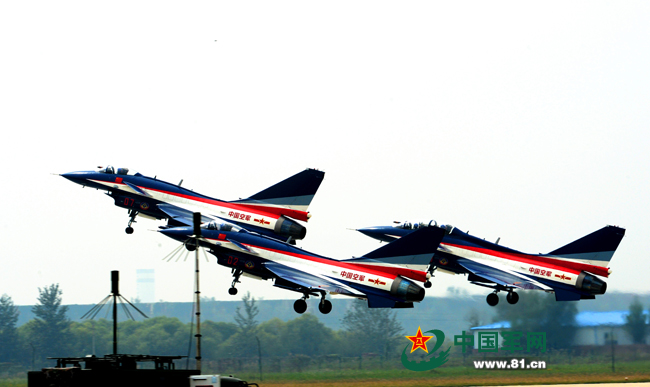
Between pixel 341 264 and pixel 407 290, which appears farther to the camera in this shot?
pixel 341 264

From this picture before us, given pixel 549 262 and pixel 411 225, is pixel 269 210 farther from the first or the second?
pixel 549 262

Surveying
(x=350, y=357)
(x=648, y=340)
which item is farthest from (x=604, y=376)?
(x=350, y=357)

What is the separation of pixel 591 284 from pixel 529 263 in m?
4.24

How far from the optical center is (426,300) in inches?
2918

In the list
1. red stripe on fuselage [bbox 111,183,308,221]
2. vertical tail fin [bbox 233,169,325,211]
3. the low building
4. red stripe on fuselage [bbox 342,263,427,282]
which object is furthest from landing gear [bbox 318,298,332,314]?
the low building

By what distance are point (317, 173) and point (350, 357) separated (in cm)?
1929

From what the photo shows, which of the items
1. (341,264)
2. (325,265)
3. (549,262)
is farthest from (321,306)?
(549,262)

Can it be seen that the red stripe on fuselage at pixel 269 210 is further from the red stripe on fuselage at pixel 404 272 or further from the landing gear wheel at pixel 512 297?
the landing gear wheel at pixel 512 297

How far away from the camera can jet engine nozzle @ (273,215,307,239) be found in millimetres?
55156

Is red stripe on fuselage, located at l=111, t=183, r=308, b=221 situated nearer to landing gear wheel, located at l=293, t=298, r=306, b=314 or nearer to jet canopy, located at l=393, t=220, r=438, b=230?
jet canopy, located at l=393, t=220, r=438, b=230

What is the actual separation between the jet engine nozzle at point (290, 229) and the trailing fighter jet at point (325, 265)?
2.61m

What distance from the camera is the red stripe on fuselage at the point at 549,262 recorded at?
186 feet

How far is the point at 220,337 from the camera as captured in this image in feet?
232

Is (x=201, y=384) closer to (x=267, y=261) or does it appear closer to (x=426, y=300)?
(x=267, y=261)
